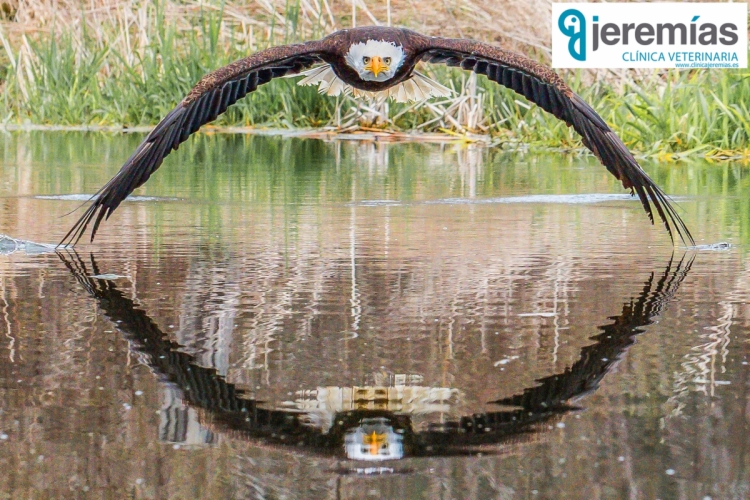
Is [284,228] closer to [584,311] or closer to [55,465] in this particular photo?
[584,311]

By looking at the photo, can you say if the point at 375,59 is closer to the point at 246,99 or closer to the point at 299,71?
the point at 299,71

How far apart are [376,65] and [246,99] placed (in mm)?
11073

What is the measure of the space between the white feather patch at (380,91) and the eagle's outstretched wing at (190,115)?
1.51 metres

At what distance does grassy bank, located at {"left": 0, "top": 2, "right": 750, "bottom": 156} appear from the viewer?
15.0 m

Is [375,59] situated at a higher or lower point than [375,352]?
higher

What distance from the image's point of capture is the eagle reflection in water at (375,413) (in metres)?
3.90

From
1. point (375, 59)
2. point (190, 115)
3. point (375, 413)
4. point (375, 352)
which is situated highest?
point (375, 59)

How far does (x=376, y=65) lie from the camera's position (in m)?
8.42

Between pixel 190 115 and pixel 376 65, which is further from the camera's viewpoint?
pixel 376 65

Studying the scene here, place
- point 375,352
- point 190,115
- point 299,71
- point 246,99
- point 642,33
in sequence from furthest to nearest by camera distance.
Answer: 1. point 246,99
2. point 642,33
3. point 299,71
4. point 190,115
5. point 375,352

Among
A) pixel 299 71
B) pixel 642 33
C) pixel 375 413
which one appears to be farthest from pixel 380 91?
pixel 642 33

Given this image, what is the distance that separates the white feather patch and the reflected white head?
409 millimetres

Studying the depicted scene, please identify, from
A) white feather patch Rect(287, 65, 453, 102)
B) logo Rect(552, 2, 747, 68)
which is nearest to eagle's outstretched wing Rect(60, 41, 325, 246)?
white feather patch Rect(287, 65, 453, 102)

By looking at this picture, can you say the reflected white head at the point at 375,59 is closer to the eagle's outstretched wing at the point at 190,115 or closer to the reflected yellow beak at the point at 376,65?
the reflected yellow beak at the point at 376,65
